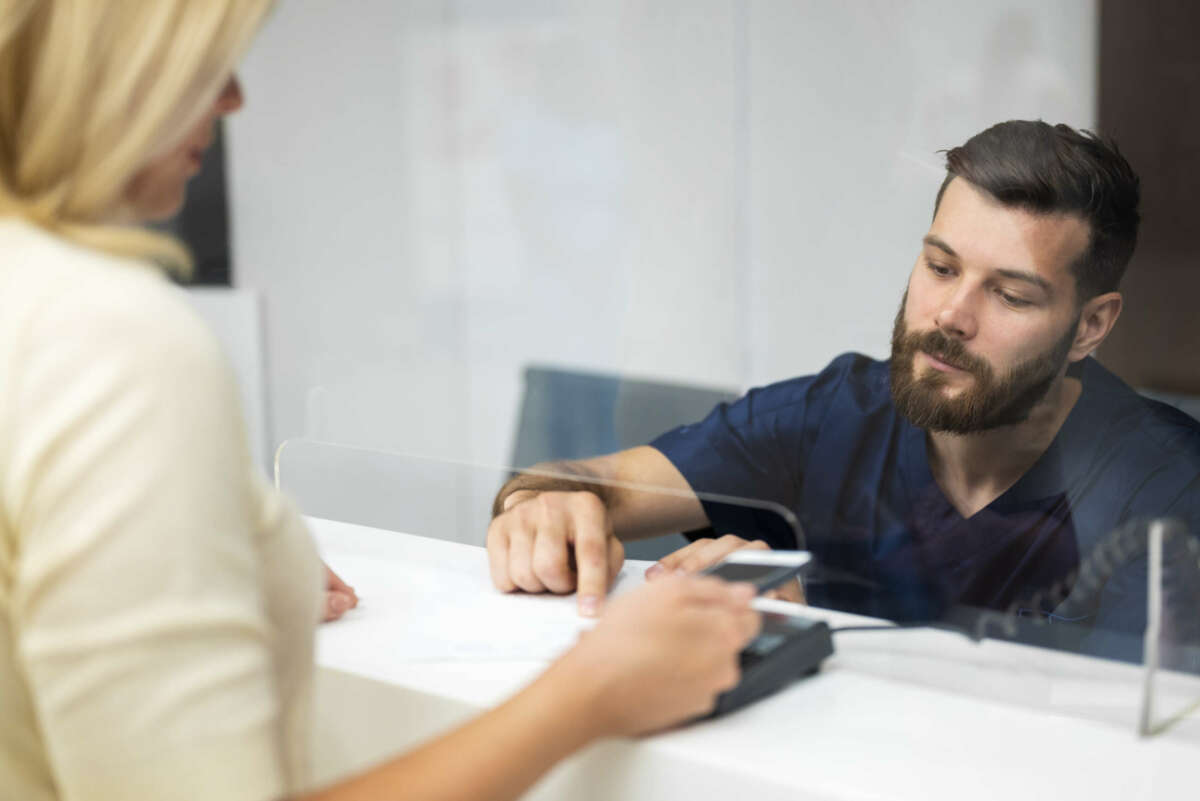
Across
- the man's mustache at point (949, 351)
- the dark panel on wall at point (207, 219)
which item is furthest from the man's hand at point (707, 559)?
the dark panel on wall at point (207, 219)

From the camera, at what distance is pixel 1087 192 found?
0.85 m

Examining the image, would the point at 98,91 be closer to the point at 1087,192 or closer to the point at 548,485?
the point at 548,485

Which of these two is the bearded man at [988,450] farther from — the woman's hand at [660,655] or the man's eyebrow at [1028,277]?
the woman's hand at [660,655]

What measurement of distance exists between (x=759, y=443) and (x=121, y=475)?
781mm

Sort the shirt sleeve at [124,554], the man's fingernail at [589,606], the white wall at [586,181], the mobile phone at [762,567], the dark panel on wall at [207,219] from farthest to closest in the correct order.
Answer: the dark panel on wall at [207,219]
the white wall at [586,181]
the man's fingernail at [589,606]
the mobile phone at [762,567]
the shirt sleeve at [124,554]

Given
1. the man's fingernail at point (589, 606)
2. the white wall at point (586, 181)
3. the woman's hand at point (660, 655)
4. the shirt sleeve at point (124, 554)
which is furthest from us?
the white wall at point (586, 181)

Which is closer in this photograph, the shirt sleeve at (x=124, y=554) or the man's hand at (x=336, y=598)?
the shirt sleeve at (x=124, y=554)

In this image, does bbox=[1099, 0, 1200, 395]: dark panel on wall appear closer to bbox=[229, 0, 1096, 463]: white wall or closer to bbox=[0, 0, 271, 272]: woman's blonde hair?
bbox=[229, 0, 1096, 463]: white wall

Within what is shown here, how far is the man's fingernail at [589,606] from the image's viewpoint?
2.71 feet

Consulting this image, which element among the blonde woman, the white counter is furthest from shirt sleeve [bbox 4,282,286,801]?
the white counter

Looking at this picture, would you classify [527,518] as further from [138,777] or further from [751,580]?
[138,777]

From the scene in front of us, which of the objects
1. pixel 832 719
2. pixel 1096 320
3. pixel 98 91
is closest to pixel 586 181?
pixel 1096 320

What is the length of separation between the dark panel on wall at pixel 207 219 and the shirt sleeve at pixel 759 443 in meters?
1.39

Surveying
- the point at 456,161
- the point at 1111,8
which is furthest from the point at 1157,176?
the point at 456,161
